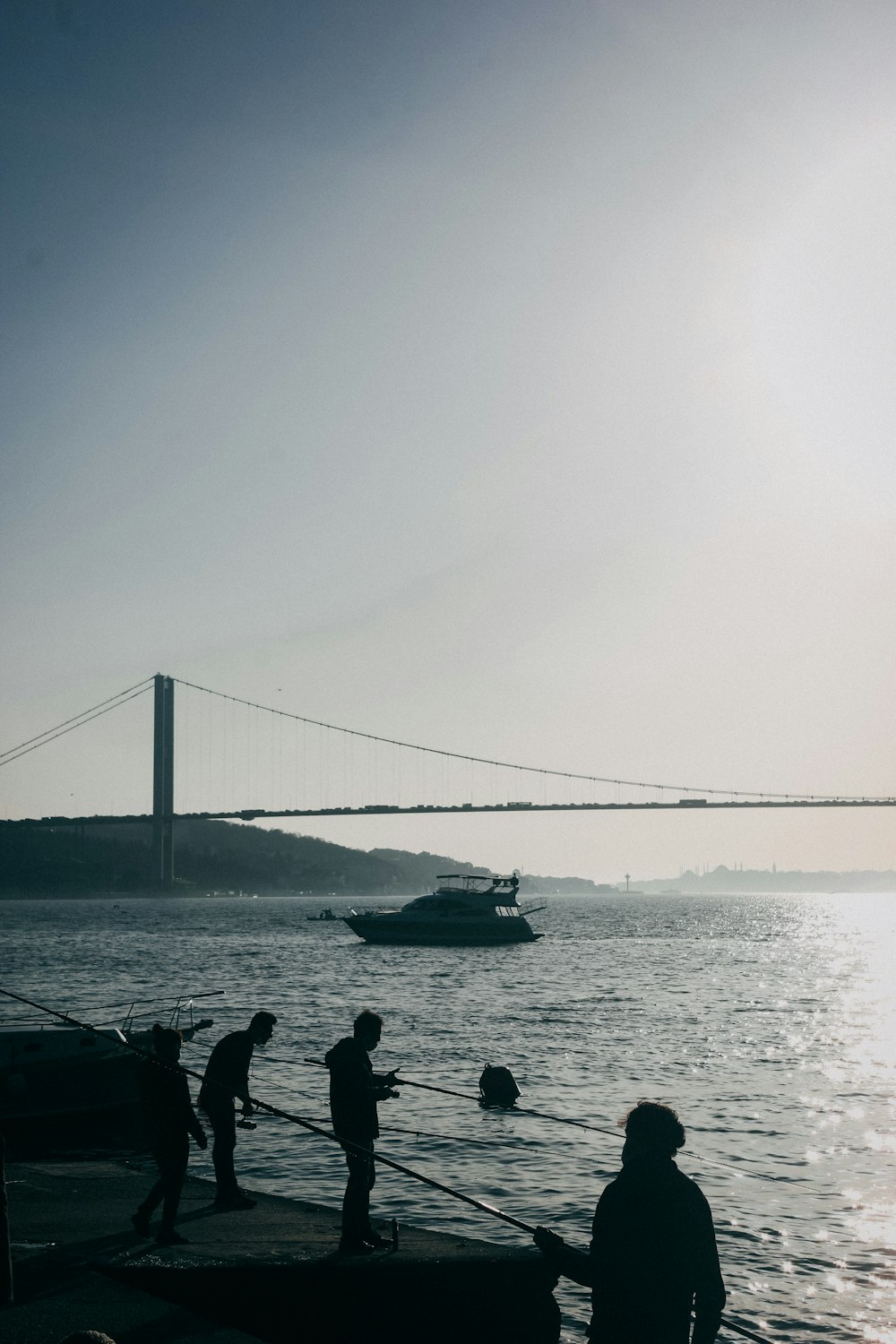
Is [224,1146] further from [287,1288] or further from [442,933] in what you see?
[442,933]

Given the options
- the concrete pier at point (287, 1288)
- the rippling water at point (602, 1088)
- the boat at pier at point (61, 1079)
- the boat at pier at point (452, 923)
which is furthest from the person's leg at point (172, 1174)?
the boat at pier at point (452, 923)

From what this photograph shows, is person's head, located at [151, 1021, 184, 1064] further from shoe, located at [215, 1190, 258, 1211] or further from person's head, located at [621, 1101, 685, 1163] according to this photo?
person's head, located at [621, 1101, 685, 1163]

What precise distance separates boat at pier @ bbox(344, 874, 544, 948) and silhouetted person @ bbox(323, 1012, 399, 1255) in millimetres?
67788

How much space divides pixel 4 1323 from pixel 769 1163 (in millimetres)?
12206

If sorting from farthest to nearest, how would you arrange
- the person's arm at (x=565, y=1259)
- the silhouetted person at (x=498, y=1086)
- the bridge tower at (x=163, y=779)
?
the bridge tower at (x=163, y=779), the silhouetted person at (x=498, y=1086), the person's arm at (x=565, y=1259)

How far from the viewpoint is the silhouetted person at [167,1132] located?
8.65 meters

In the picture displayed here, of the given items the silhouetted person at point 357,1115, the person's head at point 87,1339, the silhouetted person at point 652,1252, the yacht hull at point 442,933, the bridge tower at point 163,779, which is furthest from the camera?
the bridge tower at point 163,779

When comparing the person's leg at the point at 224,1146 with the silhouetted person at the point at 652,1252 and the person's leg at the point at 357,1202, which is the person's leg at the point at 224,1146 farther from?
the silhouetted person at the point at 652,1252

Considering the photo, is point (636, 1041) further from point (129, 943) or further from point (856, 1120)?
point (129, 943)

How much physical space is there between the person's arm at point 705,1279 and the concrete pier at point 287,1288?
3.38 meters

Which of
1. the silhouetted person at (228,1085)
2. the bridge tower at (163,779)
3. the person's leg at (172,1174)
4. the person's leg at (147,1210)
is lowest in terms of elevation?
the person's leg at (147,1210)

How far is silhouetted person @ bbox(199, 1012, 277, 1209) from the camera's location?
9242 millimetres

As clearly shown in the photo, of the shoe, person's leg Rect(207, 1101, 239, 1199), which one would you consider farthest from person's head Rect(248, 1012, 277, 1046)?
the shoe

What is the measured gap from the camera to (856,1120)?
19578 mm
